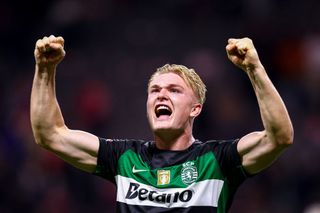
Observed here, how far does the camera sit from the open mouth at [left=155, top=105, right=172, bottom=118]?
5320 mm

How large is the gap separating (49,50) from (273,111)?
1441 millimetres

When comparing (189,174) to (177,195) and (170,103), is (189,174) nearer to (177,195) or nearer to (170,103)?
(177,195)

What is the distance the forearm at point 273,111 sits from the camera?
182 inches

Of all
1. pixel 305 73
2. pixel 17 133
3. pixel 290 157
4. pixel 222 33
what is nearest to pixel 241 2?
pixel 222 33

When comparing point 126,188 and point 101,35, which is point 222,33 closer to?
point 101,35

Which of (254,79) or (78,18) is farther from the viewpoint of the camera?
(78,18)

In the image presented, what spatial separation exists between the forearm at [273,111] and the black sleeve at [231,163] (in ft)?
1.09

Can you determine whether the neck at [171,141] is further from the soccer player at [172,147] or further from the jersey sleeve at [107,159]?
the jersey sleeve at [107,159]

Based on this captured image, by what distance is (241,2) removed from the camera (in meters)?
12.2

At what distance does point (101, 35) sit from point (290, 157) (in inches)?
141

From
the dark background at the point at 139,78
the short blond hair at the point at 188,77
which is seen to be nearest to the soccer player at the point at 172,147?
the short blond hair at the point at 188,77

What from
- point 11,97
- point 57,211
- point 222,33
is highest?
point 222,33

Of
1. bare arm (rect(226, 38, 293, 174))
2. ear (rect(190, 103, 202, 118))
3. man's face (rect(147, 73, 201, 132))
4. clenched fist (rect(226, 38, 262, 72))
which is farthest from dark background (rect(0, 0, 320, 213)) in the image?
clenched fist (rect(226, 38, 262, 72))

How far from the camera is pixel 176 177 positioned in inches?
198
